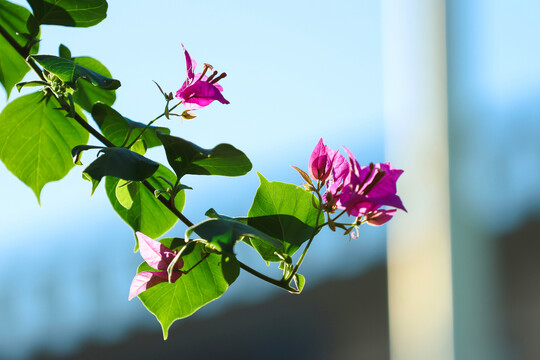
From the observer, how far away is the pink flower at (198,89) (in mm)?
252

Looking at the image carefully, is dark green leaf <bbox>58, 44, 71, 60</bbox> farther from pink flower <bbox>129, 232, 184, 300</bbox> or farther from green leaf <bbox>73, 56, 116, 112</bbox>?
pink flower <bbox>129, 232, 184, 300</bbox>

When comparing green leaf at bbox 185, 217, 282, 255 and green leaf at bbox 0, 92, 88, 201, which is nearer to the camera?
green leaf at bbox 185, 217, 282, 255

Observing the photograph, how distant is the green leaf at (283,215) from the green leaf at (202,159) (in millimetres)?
16

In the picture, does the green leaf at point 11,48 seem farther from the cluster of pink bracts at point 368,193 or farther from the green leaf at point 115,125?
the cluster of pink bracts at point 368,193

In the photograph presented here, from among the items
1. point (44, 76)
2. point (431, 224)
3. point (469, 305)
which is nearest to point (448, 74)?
point (431, 224)

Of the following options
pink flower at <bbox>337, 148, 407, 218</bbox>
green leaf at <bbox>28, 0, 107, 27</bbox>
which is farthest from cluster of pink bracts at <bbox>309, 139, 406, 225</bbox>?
green leaf at <bbox>28, 0, 107, 27</bbox>

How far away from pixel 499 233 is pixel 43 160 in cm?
163

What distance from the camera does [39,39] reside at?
0.25 m

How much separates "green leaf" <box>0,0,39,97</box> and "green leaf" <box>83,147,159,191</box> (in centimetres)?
12

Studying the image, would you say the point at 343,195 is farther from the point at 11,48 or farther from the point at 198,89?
the point at 11,48

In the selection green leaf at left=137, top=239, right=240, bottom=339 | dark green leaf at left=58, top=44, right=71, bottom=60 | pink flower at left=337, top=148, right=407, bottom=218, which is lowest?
green leaf at left=137, top=239, right=240, bottom=339

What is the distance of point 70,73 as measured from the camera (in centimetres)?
20

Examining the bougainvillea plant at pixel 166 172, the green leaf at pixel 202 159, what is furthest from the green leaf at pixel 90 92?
the green leaf at pixel 202 159

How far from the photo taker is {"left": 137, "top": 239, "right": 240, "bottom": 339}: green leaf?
0.75ft
